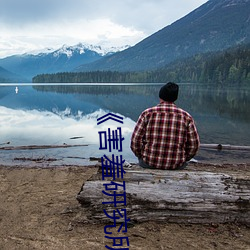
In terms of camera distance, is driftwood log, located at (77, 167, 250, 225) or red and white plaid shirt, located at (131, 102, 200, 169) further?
red and white plaid shirt, located at (131, 102, 200, 169)

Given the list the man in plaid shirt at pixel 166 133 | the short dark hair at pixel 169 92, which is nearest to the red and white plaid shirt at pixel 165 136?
the man in plaid shirt at pixel 166 133

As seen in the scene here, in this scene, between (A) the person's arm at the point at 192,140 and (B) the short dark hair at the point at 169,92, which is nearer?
(B) the short dark hair at the point at 169,92

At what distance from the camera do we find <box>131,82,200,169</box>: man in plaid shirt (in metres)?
5.60

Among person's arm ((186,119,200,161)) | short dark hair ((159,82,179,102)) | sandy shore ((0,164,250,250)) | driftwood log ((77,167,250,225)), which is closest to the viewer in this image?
sandy shore ((0,164,250,250))

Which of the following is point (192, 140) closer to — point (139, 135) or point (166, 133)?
point (166, 133)

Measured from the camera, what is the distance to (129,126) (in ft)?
82.6

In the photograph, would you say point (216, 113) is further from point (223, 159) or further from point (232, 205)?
point (232, 205)

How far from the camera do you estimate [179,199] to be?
17.8 ft

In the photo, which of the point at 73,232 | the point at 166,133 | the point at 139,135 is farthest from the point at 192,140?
the point at 73,232

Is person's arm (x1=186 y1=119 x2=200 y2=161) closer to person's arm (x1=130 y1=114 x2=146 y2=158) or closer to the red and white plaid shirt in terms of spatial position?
the red and white plaid shirt

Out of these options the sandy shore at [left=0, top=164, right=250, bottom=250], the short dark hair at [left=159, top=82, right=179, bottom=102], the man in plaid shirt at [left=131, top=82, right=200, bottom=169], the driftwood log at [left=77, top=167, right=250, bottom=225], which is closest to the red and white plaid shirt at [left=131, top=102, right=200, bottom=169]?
the man in plaid shirt at [left=131, top=82, right=200, bottom=169]

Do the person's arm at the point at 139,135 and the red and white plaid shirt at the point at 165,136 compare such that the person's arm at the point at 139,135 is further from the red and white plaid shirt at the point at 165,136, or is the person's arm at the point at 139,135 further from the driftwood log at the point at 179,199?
the driftwood log at the point at 179,199

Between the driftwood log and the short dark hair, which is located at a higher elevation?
the short dark hair

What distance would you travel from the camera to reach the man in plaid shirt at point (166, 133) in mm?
5602
